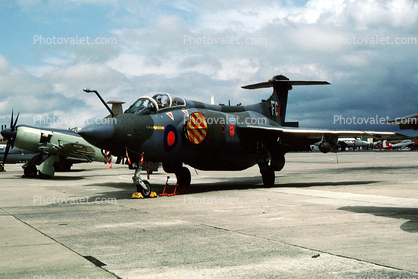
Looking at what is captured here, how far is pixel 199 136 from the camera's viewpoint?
14211mm

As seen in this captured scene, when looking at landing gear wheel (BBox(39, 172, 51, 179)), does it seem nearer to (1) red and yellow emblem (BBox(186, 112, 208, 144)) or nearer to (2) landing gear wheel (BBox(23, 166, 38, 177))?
(2) landing gear wheel (BBox(23, 166, 38, 177))

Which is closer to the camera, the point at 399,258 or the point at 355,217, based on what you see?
the point at 399,258

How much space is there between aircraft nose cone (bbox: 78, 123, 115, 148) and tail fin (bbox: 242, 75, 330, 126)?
34.5 feet

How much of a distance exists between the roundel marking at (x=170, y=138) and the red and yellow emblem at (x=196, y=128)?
524mm

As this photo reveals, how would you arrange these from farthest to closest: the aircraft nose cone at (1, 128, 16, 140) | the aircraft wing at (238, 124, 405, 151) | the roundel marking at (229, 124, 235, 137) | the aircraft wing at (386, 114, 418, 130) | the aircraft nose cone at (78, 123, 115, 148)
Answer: the aircraft nose cone at (1, 128, 16, 140), the aircraft wing at (238, 124, 405, 151), the roundel marking at (229, 124, 235, 137), the aircraft nose cone at (78, 123, 115, 148), the aircraft wing at (386, 114, 418, 130)

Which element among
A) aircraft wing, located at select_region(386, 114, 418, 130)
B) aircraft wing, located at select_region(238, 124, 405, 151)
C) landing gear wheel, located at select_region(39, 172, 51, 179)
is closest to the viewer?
aircraft wing, located at select_region(386, 114, 418, 130)

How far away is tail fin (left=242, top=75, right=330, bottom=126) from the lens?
66.3 feet

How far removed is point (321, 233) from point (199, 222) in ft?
8.74

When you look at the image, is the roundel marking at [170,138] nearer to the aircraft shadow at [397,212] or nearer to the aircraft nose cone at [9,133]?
the aircraft shadow at [397,212]

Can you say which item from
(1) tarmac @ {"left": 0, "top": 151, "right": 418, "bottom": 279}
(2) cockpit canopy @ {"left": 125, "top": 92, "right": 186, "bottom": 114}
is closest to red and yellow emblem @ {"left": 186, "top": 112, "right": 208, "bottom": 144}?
(2) cockpit canopy @ {"left": 125, "top": 92, "right": 186, "bottom": 114}

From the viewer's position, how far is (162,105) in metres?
13.6

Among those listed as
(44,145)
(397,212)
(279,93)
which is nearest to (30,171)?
(44,145)

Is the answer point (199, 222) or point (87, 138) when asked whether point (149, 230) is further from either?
point (87, 138)

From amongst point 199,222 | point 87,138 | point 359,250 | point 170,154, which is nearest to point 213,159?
point 170,154
